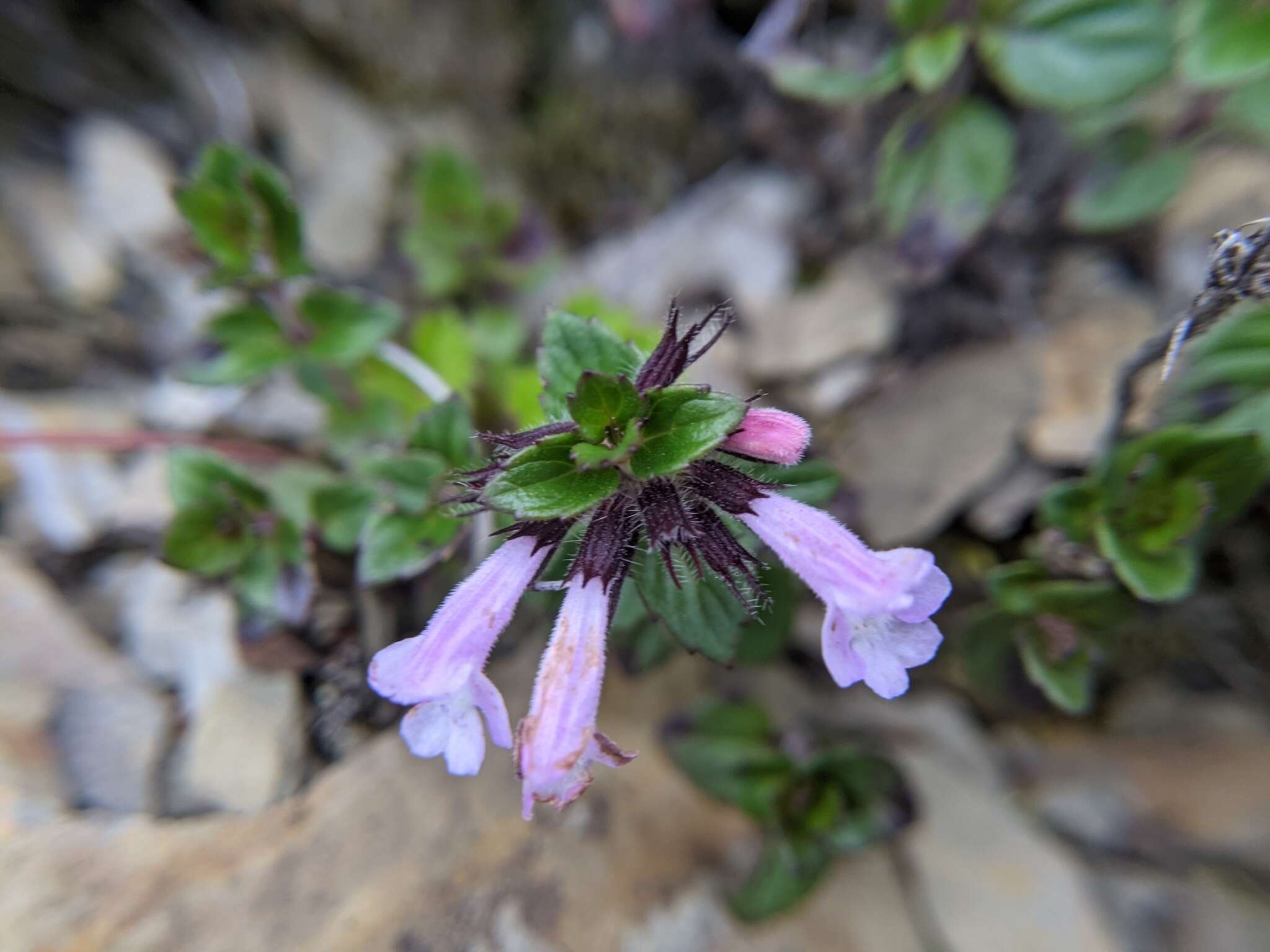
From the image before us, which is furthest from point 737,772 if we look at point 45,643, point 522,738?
point 45,643

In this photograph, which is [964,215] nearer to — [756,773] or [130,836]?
[756,773]

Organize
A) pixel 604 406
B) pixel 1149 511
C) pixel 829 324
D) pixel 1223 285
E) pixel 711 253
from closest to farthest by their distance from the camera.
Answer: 1. pixel 604 406
2. pixel 1223 285
3. pixel 1149 511
4. pixel 829 324
5. pixel 711 253

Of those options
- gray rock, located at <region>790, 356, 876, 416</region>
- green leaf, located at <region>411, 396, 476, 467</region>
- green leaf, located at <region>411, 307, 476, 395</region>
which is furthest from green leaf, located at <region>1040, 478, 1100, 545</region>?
green leaf, located at <region>411, 307, 476, 395</region>

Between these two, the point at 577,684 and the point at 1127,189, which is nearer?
the point at 577,684

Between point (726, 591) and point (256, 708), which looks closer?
point (726, 591)

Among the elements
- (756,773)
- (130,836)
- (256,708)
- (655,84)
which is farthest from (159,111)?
(756,773)

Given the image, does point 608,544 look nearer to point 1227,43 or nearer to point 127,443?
point 127,443

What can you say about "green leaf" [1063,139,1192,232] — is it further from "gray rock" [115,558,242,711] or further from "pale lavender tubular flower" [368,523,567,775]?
"gray rock" [115,558,242,711]
